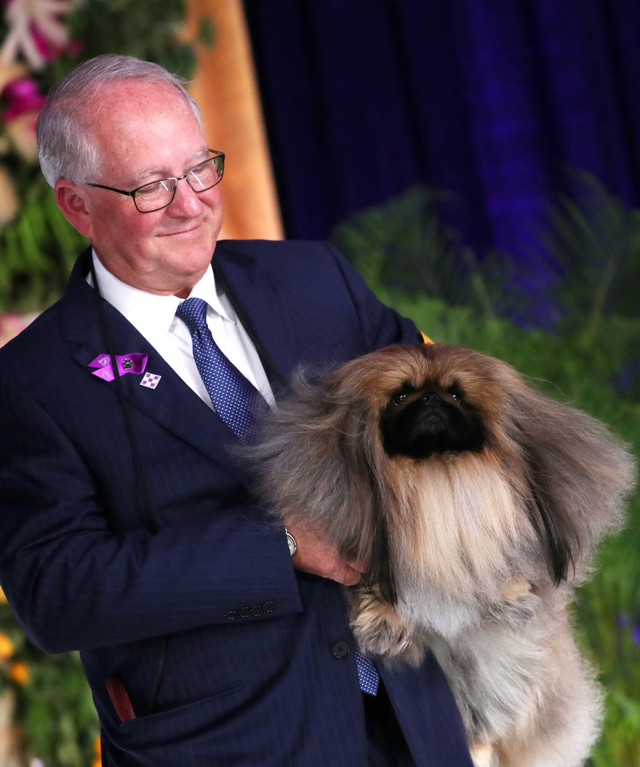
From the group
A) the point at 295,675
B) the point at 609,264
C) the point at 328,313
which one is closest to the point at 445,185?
the point at 609,264

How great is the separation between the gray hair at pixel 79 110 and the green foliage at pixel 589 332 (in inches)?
64.3

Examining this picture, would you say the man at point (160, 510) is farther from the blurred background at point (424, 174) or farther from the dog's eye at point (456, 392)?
the blurred background at point (424, 174)

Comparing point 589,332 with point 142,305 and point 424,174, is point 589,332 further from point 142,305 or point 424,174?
point 142,305

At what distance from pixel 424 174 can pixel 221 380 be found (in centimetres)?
283

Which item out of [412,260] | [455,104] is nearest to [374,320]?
[412,260]

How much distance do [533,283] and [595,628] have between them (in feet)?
4.55

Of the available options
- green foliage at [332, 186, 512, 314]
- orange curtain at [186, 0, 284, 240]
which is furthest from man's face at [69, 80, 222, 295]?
orange curtain at [186, 0, 284, 240]

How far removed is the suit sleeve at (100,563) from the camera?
1407 millimetres

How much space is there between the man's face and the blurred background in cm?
150

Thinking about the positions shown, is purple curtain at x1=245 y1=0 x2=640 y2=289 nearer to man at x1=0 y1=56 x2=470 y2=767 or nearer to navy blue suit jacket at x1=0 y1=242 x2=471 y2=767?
man at x1=0 y1=56 x2=470 y2=767

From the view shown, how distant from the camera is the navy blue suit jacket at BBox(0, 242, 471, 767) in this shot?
1421 millimetres

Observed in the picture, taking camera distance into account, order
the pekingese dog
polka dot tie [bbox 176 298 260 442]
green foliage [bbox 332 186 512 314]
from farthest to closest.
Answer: green foliage [bbox 332 186 512 314]
polka dot tie [bbox 176 298 260 442]
the pekingese dog

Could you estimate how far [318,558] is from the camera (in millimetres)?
1494

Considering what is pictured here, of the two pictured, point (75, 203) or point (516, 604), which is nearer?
point (516, 604)
